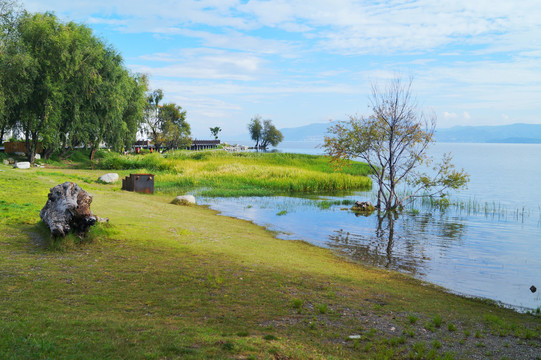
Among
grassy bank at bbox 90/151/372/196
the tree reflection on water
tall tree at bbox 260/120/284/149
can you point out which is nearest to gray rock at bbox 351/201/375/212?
the tree reflection on water

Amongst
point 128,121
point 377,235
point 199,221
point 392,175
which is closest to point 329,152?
point 392,175

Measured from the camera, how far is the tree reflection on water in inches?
608

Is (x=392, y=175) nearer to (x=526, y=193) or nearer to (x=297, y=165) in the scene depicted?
(x=526, y=193)

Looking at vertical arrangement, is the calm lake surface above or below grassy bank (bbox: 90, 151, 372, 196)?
below

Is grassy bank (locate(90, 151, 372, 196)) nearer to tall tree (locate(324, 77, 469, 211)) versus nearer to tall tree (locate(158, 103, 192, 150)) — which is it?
tall tree (locate(324, 77, 469, 211))

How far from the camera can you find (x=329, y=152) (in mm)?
28766

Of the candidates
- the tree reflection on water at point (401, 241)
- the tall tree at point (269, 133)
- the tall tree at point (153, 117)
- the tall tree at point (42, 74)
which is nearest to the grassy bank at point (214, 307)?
the tree reflection on water at point (401, 241)

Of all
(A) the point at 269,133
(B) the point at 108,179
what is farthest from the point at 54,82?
(A) the point at 269,133

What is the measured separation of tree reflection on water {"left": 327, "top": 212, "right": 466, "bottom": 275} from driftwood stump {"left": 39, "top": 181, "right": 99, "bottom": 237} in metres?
9.61

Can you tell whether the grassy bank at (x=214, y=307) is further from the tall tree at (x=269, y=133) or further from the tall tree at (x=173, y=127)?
the tall tree at (x=269, y=133)

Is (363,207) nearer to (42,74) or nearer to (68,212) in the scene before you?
Answer: (68,212)

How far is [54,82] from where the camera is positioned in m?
39.6

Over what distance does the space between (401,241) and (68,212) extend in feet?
48.7

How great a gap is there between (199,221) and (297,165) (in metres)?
42.2
